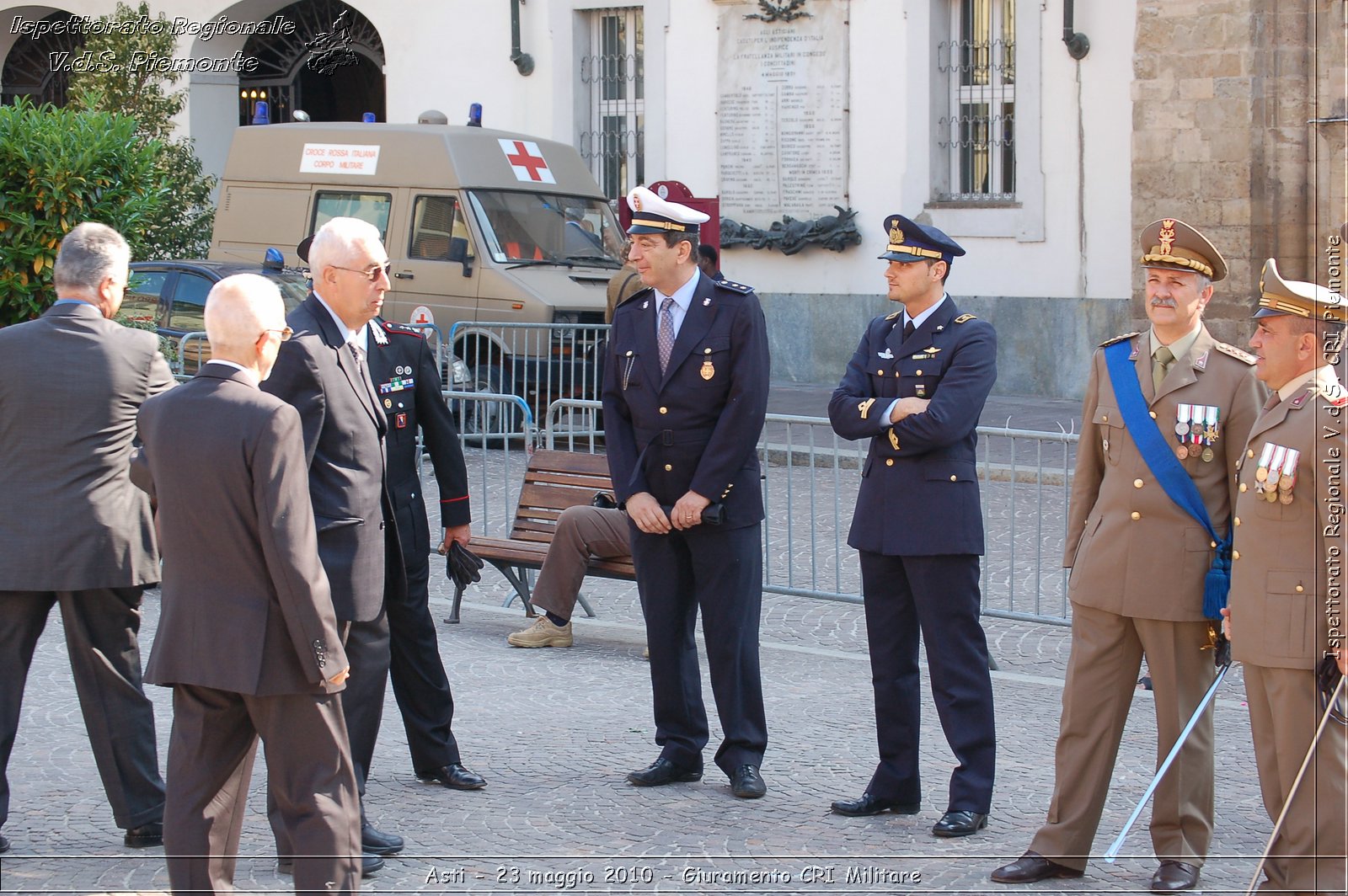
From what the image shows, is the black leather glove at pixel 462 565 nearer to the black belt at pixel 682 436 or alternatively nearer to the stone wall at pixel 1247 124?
the black belt at pixel 682 436

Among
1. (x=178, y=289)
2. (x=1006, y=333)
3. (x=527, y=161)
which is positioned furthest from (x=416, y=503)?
(x=1006, y=333)

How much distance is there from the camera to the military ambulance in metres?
14.1

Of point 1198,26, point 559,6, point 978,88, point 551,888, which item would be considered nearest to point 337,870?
point 551,888

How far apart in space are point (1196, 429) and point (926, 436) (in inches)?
36.0

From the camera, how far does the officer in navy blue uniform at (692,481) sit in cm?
573

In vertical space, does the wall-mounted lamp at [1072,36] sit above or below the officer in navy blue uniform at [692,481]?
above

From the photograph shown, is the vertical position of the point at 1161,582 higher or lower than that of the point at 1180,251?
lower

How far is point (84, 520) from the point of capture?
203 inches

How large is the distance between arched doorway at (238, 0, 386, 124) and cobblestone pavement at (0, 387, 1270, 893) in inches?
655

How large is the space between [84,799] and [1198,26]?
41.2ft

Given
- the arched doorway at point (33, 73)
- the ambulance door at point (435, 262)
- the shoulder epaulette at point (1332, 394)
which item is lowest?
the shoulder epaulette at point (1332, 394)

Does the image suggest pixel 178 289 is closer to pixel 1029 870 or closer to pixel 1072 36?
pixel 1072 36

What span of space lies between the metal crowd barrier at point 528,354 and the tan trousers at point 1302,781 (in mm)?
9661

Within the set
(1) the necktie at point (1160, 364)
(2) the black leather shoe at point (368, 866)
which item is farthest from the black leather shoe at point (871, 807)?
(1) the necktie at point (1160, 364)
